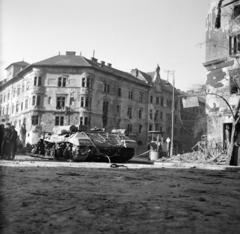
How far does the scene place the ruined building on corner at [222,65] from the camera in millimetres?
16656

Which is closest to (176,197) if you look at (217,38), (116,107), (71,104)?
(217,38)

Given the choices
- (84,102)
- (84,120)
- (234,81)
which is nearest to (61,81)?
(84,102)

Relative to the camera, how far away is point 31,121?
36.4 metres

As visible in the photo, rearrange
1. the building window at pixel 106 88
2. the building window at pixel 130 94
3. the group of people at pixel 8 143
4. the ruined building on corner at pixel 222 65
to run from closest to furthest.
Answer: the group of people at pixel 8 143 < the ruined building on corner at pixel 222 65 < the building window at pixel 106 88 < the building window at pixel 130 94

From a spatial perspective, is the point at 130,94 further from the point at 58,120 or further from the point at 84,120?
the point at 58,120

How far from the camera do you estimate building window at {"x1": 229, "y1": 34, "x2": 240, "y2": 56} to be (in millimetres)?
16703

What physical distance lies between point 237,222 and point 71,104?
34.4 m

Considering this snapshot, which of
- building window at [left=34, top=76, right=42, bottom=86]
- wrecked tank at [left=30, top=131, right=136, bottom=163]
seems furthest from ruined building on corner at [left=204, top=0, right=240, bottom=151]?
building window at [left=34, top=76, right=42, bottom=86]

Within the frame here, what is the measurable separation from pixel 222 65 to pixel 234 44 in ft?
4.43

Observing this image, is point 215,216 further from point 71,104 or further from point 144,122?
point 144,122

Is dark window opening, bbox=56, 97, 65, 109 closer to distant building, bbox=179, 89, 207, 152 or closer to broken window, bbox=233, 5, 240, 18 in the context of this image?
distant building, bbox=179, 89, 207, 152

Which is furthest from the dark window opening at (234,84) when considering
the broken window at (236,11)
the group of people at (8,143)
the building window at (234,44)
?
the group of people at (8,143)

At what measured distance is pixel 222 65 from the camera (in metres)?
17.3

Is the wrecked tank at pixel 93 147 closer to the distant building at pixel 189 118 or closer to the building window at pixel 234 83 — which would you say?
the building window at pixel 234 83
